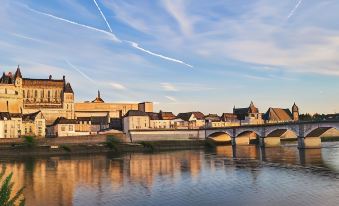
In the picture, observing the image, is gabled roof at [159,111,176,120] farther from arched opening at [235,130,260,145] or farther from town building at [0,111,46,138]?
town building at [0,111,46,138]

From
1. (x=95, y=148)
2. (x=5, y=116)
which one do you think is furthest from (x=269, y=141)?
(x=5, y=116)

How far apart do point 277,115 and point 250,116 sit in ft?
33.2

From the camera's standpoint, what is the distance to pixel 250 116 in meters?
137

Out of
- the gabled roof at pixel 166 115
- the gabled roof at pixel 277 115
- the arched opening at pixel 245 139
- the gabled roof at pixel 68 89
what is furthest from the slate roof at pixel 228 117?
the gabled roof at pixel 68 89

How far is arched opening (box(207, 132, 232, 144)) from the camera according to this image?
105350 mm

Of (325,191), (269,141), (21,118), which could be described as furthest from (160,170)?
(21,118)

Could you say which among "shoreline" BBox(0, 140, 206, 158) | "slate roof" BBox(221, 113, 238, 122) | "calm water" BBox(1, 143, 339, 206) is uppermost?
"slate roof" BBox(221, 113, 238, 122)

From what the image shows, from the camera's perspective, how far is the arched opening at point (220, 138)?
105 m

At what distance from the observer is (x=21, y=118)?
9444cm

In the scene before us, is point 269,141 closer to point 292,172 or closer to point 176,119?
point 176,119

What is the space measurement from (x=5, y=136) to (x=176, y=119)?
52350mm

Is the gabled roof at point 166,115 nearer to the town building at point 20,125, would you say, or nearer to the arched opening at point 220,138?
the arched opening at point 220,138

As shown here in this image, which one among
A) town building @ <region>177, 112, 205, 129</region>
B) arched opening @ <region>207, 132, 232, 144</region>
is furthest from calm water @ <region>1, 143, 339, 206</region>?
town building @ <region>177, 112, 205, 129</region>

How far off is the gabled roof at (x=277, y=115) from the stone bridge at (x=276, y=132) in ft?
86.1
